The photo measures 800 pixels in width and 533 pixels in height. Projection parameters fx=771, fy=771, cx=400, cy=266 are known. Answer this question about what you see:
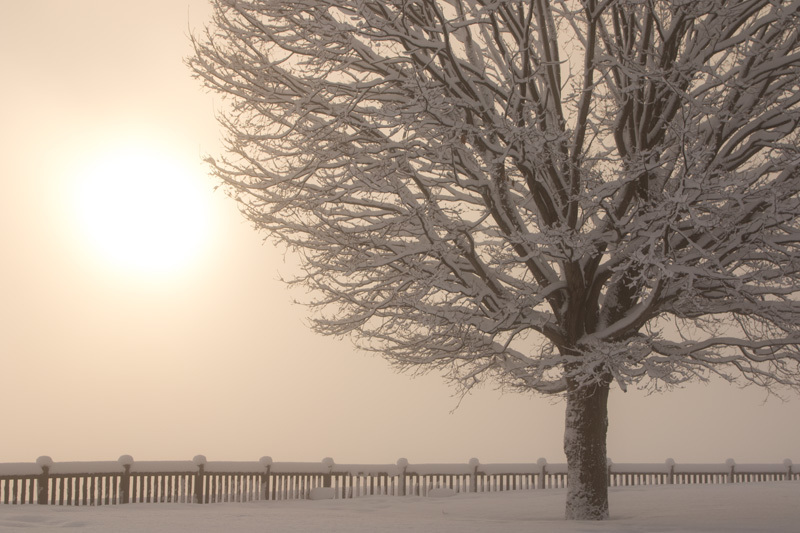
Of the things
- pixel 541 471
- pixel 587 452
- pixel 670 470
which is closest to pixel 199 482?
pixel 587 452

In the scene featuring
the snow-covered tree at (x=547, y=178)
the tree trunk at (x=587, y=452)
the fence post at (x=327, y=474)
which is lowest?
the fence post at (x=327, y=474)

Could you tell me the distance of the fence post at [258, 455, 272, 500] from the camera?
1995 centimetres

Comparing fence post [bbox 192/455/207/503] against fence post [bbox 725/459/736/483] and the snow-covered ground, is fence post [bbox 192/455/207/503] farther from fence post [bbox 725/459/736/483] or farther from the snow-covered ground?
fence post [bbox 725/459/736/483]

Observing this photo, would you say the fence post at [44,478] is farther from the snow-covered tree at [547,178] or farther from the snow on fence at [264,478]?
the snow-covered tree at [547,178]

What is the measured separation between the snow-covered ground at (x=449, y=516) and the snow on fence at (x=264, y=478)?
321cm

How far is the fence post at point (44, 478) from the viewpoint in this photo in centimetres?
1691

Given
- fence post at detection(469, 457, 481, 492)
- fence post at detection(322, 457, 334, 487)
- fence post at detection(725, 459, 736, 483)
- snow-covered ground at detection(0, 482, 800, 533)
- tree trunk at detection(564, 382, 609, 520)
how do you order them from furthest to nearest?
fence post at detection(725, 459, 736, 483)
fence post at detection(469, 457, 481, 492)
fence post at detection(322, 457, 334, 487)
tree trunk at detection(564, 382, 609, 520)
snow-covered ground at detection(0, 482, 800, 533)

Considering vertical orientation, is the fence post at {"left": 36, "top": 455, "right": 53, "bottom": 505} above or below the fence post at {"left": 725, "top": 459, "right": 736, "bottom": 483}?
above

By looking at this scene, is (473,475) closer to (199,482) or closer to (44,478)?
(199,482)

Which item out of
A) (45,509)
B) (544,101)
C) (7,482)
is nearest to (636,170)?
(544,101)

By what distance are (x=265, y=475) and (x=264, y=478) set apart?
3.2 inches

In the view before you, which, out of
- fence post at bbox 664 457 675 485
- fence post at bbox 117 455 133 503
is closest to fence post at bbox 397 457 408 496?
fence post at bbox 117 455 133 503

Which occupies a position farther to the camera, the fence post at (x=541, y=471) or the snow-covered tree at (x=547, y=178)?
the fence post at (x=541, y=471)

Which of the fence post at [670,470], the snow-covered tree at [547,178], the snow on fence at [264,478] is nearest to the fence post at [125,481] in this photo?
the snow on fence at [264,478]
